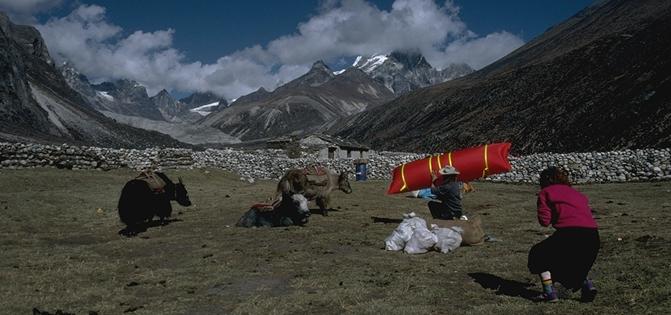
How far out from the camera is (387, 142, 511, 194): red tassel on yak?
19.1 metres

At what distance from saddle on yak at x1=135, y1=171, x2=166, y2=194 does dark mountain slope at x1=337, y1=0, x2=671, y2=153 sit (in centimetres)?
4092

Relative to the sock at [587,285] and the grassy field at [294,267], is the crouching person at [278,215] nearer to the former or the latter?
the grassy field at [294,267]

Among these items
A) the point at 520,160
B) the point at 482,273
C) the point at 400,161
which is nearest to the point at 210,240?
the point at 482,273

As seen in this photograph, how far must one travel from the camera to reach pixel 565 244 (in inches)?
289

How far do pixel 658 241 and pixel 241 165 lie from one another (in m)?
34.1

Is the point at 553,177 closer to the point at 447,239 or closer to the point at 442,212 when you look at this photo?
the point at 447,239

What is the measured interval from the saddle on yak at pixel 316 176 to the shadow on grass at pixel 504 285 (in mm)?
9702

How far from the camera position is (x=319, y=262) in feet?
35.7

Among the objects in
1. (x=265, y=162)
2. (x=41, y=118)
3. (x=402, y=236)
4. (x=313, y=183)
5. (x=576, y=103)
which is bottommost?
(x=402, y=236)

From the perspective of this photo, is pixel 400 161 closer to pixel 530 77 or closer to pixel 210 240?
pixel 210 240

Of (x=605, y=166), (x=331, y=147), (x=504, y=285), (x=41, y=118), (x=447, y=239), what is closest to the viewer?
(x=504, y=285)

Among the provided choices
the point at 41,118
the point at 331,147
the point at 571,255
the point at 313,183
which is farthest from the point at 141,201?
the point at 41,118

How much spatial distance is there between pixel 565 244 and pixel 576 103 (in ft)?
240

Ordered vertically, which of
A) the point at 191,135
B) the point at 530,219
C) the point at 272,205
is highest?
the point at 191,135
